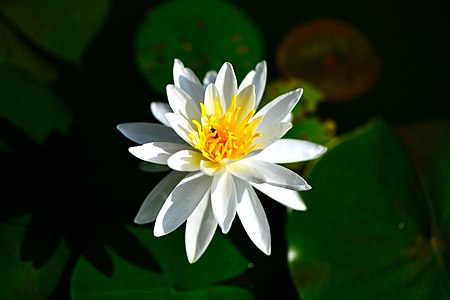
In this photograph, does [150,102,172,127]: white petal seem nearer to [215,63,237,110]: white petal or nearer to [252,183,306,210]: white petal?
[215,63,237,110]: white petal

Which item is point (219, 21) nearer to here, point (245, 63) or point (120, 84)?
point (245, 63)

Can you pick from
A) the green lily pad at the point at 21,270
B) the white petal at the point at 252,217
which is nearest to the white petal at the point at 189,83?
the white petal at the point at 252,217

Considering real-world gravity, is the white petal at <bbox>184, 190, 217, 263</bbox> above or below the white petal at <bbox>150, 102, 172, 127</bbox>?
below

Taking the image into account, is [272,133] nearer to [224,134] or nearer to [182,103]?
[224,134]

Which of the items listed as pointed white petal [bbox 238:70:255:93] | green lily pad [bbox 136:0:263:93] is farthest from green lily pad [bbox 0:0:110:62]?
pointed white petal [bbox 238:70:255:93]

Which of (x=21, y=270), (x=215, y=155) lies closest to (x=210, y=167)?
(x=215, y=155)

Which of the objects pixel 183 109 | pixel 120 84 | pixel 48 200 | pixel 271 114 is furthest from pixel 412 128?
pixel 48 200

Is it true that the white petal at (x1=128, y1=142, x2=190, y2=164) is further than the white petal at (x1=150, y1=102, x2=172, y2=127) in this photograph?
No

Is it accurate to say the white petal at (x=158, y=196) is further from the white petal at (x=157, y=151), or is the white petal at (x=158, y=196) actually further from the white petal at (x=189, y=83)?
the white petal at (x=189, y=83)
